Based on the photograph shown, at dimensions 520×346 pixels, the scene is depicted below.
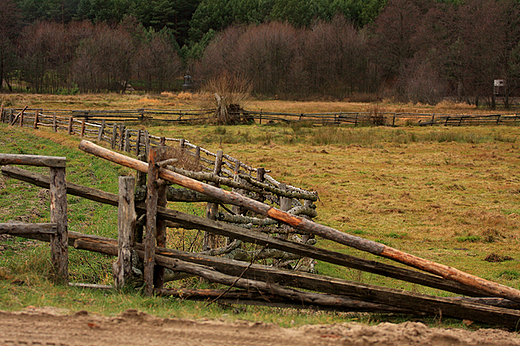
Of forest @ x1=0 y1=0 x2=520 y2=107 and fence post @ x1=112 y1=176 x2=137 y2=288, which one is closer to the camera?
fence post @ x1=112 y1=176 x2=137 y2=288

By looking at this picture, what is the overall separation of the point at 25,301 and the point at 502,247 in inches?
372

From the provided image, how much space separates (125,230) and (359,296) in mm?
2375

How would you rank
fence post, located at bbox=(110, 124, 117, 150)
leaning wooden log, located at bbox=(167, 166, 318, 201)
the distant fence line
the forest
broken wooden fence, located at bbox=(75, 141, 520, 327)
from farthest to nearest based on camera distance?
the forest, the distant fence line, fence post, located at bbox=(110, 124, 117, 150), leaning wooden log, located at bbox=(167, 166, 318, 201), broken wooden fence, located at bbox=(75, 141, 520, 327)

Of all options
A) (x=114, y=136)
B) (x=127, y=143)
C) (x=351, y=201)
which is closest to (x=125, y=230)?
(x=351, y=201)

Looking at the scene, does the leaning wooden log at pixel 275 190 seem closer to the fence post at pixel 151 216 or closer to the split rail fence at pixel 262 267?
the split rail fence at pixel 262 267

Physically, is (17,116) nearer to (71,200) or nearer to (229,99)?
(229,99)

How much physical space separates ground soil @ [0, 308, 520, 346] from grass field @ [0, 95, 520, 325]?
271mm

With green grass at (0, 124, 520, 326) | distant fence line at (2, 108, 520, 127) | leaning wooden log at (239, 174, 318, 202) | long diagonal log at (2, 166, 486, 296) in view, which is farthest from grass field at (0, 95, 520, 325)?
distant fence line at (2, 108, 520, 127)

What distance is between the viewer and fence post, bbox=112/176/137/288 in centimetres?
445

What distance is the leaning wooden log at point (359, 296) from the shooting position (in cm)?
448

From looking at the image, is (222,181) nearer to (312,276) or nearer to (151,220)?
(151,220)

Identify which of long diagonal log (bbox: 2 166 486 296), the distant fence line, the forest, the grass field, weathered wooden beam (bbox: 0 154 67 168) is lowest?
the grass field

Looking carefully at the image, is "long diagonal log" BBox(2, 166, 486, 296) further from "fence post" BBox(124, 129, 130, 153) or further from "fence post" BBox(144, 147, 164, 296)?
"fence post" BBox(124, 129, 130, 153)

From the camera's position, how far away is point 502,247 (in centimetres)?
1001
